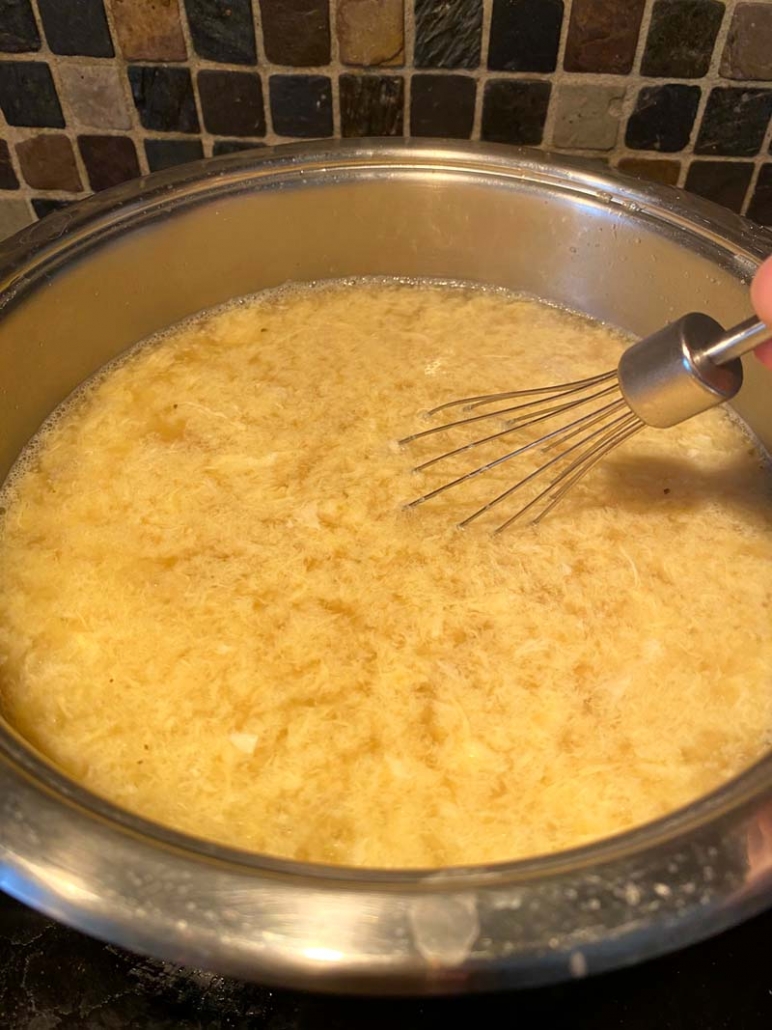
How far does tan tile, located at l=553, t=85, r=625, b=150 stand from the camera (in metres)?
1.17

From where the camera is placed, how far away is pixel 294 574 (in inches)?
37.9

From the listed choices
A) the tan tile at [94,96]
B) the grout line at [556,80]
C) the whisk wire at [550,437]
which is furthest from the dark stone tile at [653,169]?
the tan tile at [94,96]

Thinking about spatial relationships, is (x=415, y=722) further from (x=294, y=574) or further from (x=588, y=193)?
(x=588, y=193)

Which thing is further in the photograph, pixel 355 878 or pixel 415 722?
pixel 415 722

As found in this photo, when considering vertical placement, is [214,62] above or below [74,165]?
above

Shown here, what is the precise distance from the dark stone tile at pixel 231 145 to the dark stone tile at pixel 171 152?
0.07ft

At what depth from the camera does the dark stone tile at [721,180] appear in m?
1.25

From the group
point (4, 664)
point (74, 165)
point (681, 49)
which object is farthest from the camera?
point (74, 165)

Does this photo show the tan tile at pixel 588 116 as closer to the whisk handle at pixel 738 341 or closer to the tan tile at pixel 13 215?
the whisk handle at pixel 738 341

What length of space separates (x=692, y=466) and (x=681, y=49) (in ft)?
1.75

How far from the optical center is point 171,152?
1285 mm

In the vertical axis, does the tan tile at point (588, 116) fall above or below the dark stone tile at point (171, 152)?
above

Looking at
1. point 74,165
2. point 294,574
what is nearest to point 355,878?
point 294,574

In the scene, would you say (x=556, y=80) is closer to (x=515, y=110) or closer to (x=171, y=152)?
(x=515, y=110)
